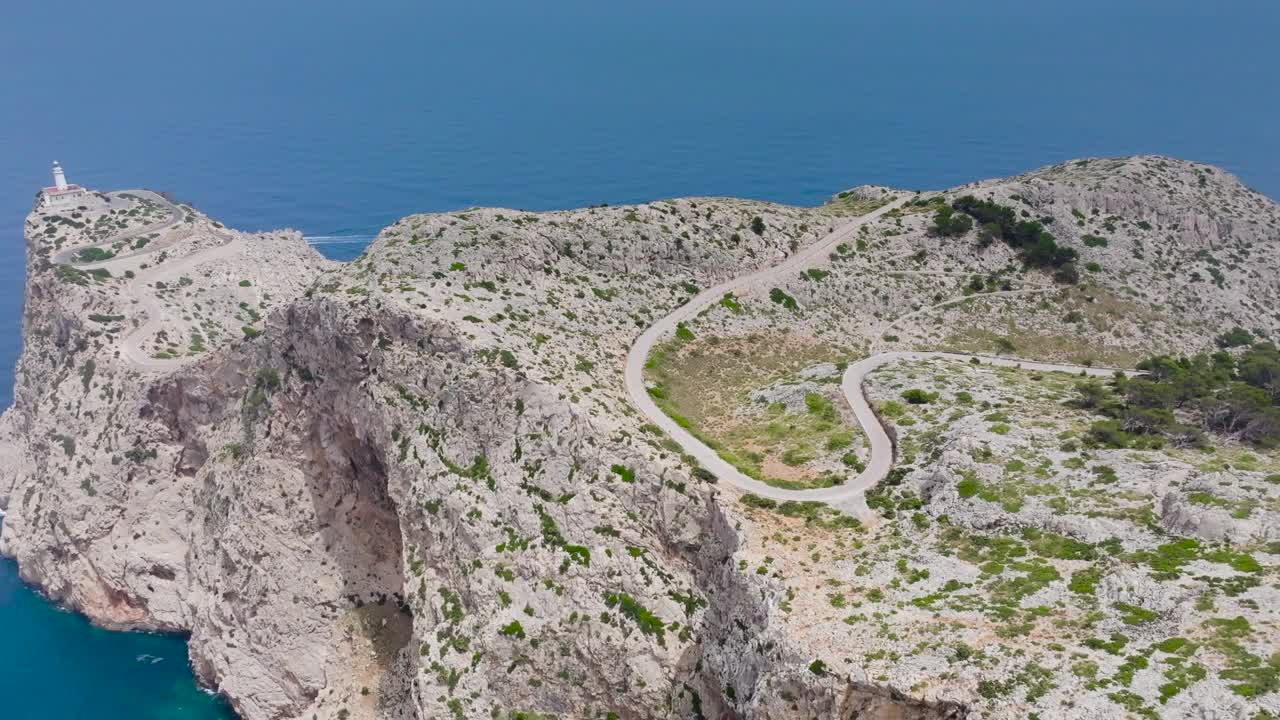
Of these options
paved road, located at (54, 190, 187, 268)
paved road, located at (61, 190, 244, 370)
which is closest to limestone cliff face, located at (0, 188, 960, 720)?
paved road, located at (61, 190, 244, 370)

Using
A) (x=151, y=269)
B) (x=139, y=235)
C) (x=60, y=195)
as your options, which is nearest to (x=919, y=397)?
(x=151, y=269)

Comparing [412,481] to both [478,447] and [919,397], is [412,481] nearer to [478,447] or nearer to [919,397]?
[478,447]

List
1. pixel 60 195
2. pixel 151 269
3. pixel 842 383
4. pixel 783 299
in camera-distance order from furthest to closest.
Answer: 1. pixel 60 195
2. pixel 151 269
3. pixel 783 299
4. pixel 842 383

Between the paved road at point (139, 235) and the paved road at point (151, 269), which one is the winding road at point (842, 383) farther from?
the paved road at point (139, 235)

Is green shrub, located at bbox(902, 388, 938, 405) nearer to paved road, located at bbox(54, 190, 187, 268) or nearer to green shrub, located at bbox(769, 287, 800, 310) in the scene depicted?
green shrub, located at bbox(769, 287, 800, 310)

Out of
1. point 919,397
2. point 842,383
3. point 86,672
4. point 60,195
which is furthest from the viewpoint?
point 60,195

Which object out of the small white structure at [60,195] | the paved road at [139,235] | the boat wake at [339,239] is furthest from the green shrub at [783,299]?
the boat wake at [339,239]
